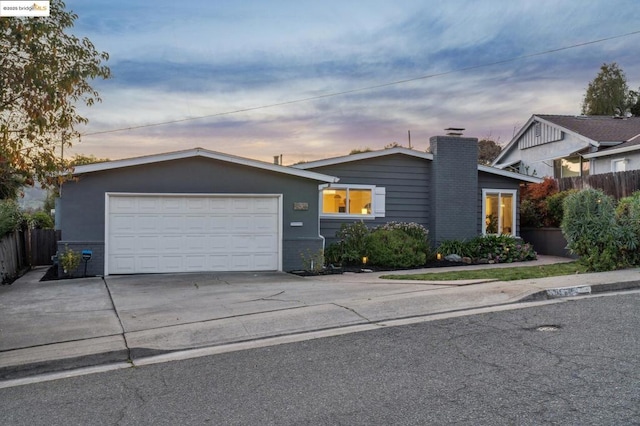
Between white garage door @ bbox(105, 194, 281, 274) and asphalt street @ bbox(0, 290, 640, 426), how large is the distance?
8421mm

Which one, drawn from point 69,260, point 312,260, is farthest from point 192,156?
point 312,260

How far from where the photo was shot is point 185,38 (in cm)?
1723

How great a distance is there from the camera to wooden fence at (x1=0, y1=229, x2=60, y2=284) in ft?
53.7

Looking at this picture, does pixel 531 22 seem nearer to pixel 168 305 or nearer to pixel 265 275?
pixel 265 275

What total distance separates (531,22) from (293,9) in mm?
8870

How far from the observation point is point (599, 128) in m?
25.8

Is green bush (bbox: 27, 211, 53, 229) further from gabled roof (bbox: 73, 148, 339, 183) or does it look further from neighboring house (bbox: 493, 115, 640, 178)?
neighboring house (bbox: 493, 115, 640, 178)

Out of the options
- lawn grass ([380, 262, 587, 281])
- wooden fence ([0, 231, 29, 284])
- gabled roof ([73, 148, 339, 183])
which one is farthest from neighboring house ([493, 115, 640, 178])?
wooden fence ([0, 231, 29, 284])

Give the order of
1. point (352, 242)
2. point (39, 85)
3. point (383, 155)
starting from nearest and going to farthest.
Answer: point (39, 85) < point (352, 242) < point (383, 155)

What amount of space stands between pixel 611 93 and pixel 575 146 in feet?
63.9

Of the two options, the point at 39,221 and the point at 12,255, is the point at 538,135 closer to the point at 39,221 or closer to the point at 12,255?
the point at 39,221

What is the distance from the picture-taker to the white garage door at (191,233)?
14539 mm

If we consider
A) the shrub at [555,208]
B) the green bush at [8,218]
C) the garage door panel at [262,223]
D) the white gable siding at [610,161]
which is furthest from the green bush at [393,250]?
the white gable siding at [610,161]

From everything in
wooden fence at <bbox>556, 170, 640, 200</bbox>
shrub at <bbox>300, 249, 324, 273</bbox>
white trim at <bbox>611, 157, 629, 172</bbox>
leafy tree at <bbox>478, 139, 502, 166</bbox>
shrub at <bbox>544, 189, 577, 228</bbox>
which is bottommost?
shrub at <bbox>300, 249, 324, 273</bbox>
